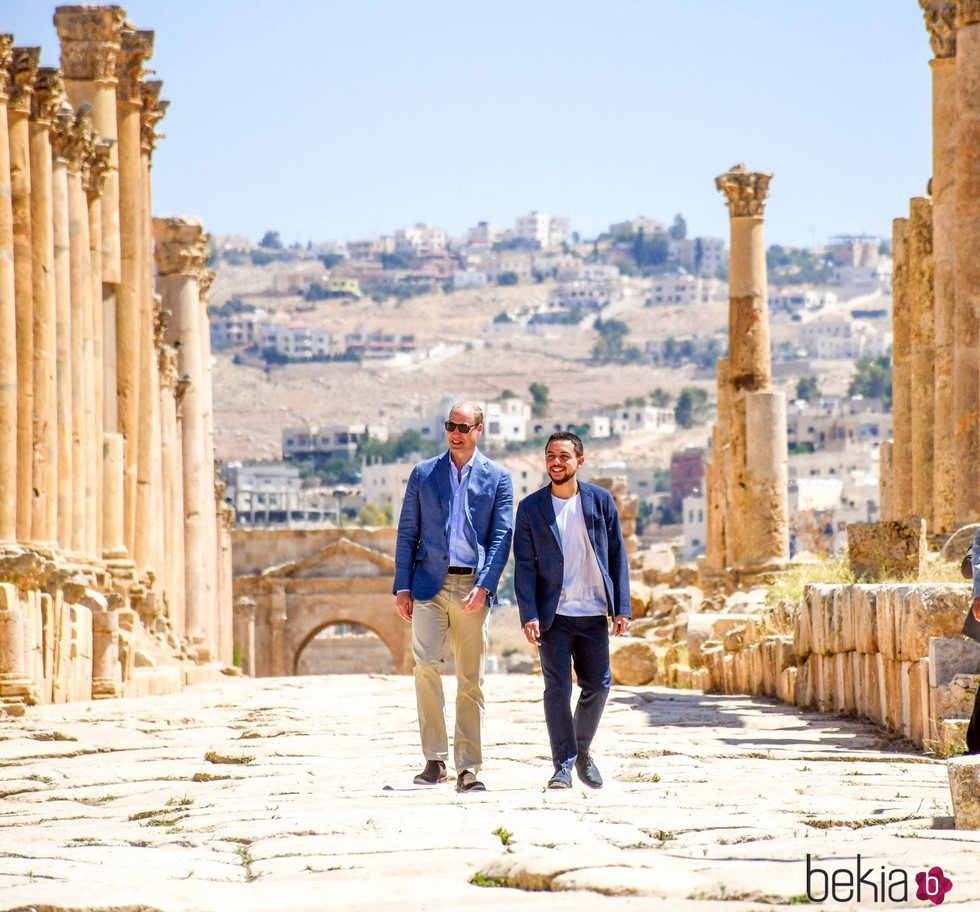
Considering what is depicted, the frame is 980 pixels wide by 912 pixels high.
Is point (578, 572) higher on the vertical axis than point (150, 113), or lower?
lower

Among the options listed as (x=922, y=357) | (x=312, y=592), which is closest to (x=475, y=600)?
(x=922, y=357)

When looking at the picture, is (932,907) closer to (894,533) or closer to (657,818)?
(657,818)

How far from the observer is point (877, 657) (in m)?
13.5

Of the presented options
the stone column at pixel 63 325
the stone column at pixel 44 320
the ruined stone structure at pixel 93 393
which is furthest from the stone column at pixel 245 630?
the stone column at pixel 44 320

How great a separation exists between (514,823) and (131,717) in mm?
8867

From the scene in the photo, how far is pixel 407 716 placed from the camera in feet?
54.4

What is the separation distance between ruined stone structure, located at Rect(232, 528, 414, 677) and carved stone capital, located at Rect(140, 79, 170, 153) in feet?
89.0

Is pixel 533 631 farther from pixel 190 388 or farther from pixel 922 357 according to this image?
pixel 190 388

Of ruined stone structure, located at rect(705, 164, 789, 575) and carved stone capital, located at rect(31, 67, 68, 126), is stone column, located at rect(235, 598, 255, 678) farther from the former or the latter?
carved stone capital, located at rect(31, 67, 68, 126)

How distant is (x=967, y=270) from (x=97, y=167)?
452 inches

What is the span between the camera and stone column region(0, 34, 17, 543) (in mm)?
21516

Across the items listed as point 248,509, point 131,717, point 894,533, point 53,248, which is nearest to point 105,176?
point 53,248

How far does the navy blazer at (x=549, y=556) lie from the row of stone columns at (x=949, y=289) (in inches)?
365

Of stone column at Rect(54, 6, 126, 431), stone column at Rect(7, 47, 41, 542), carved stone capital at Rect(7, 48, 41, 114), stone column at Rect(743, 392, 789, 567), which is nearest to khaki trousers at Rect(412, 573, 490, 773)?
stone column at Rect(7, 47, 41, 542)
